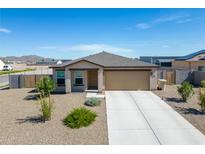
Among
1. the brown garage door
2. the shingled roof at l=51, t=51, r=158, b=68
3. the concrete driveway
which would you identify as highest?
the shingled roof at l=51, t=51, r=158, b=68

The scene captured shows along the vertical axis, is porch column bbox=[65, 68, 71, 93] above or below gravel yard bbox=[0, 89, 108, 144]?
above

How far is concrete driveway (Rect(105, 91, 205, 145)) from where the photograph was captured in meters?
8.37

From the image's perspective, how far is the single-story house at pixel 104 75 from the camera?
63.2 ft

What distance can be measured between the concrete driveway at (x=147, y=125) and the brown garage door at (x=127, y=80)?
5586 mm

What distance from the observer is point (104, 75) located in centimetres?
2078

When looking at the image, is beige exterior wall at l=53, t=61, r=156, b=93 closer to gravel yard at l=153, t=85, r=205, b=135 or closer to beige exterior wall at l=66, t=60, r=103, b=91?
beige exterior wall at l=66, t=60, r=103, b=91

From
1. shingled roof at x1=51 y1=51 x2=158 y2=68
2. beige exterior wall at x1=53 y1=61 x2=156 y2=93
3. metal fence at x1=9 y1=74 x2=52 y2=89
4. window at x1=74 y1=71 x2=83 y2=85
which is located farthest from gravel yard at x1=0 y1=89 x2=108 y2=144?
metal fence at x1=9 y1=74 x2=52 y2=89

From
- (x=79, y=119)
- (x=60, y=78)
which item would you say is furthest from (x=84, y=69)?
(x=79, y=119)

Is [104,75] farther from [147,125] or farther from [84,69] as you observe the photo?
[147,125]
